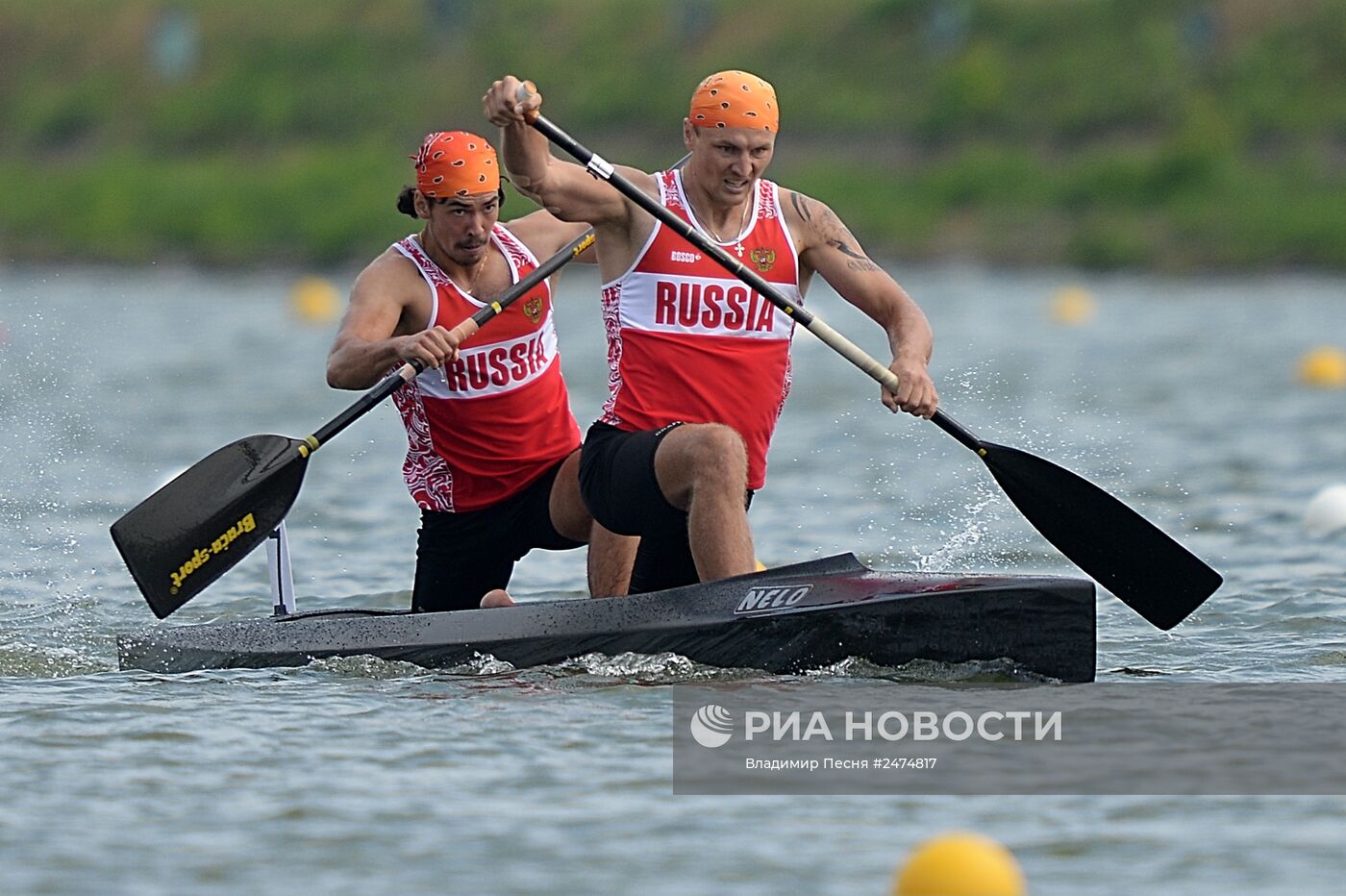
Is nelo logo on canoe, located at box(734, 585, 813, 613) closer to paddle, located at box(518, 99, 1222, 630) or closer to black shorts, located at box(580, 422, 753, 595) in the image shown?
black shorts, located at box(580, 422, 753, 595)

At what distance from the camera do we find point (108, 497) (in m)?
11.9

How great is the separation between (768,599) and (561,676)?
71 centimetres

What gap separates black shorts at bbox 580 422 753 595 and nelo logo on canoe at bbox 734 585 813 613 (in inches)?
10.7

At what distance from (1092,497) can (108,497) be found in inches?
257

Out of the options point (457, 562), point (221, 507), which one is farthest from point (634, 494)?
point (221, 507)

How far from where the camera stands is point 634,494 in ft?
21.6

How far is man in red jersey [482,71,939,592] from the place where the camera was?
21.4ft

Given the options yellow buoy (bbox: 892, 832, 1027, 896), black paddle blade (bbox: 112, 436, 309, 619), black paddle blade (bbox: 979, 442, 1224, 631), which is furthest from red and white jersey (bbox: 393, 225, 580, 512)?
yellow buoy (bbox: 892, 832, 1027, 896)

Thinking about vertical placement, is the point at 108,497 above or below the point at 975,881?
above

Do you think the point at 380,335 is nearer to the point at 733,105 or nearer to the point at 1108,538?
the point at 733,105

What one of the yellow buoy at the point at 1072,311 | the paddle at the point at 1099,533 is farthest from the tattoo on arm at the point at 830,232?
the yellow buoy at the point at 1072,311

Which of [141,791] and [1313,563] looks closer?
[141,791]

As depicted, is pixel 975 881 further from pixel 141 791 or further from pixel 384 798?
pixel 141 791

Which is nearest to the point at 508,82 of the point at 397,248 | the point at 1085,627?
the point at 397,248
